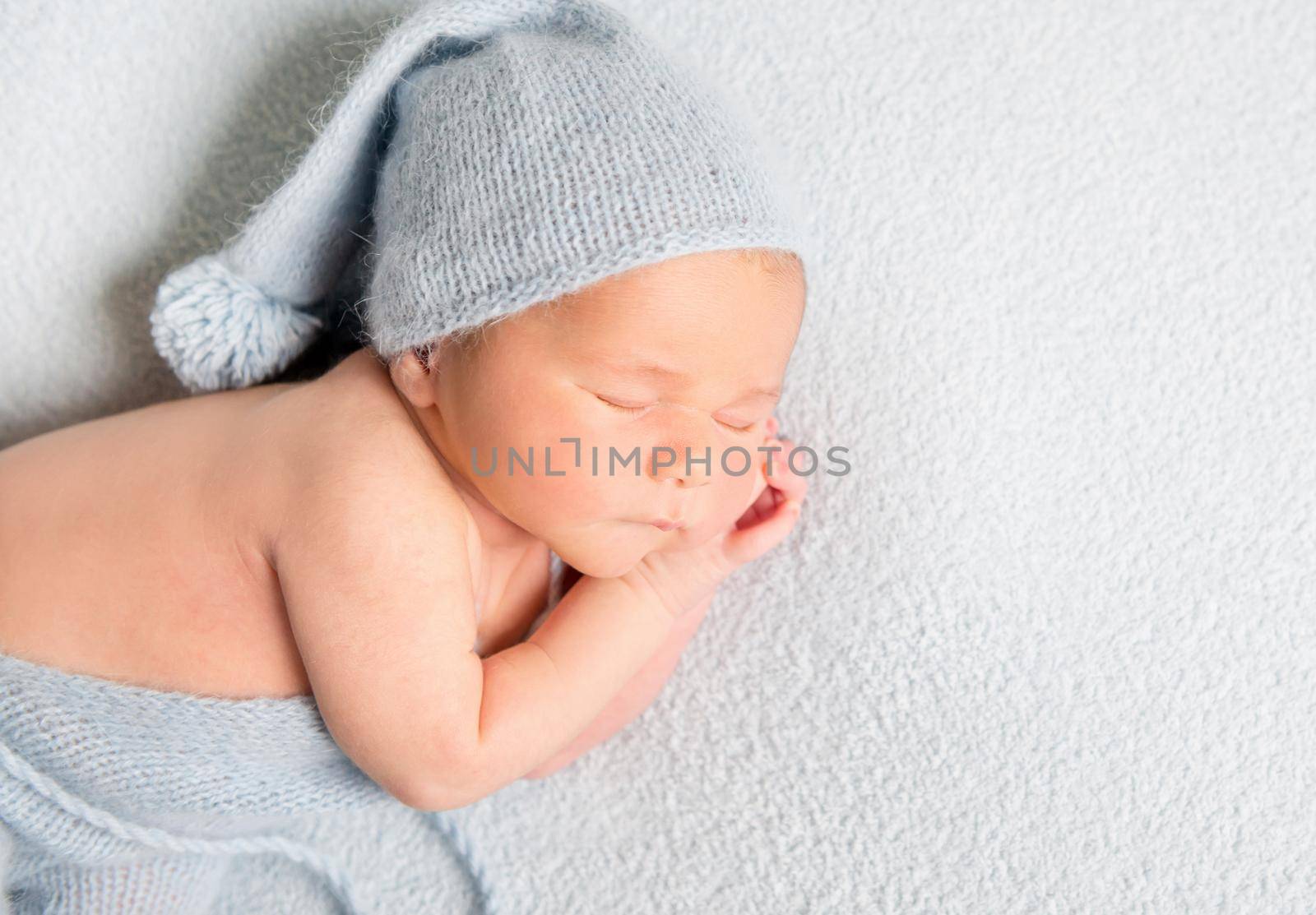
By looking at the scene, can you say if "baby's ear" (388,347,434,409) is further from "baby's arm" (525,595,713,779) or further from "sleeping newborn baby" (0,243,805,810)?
"baby's arm" (525,595,713,779)

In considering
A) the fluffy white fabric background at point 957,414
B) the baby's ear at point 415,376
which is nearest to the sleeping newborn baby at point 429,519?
the baby's ear at point 415,376

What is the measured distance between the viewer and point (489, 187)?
100 cm

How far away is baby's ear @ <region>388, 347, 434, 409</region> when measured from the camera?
108cm

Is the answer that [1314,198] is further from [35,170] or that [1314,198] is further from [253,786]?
[35,170]

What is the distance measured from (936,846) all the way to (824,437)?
483mm

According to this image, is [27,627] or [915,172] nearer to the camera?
[27,627]

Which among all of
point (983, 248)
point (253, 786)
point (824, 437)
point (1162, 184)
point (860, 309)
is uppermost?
point (1162, 184)

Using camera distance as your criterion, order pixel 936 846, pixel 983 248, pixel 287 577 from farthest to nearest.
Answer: pixel 983 248 < pixel 936 846 < pixel 287 577

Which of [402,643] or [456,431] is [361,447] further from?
[402,643]

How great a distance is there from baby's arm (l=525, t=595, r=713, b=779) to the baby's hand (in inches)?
1.7

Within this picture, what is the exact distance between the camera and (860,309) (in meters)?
1.31

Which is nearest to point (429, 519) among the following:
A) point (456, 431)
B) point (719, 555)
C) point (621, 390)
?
point (456, 431)

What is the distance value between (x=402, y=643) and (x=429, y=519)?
0.12 m

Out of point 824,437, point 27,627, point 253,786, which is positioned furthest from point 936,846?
point 27,627
